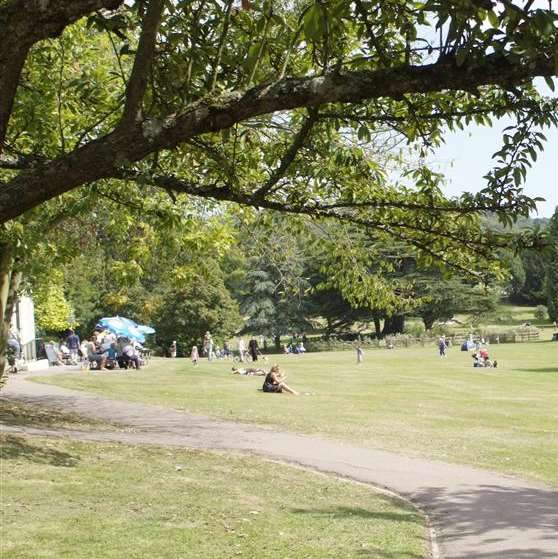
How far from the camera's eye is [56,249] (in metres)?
15.5

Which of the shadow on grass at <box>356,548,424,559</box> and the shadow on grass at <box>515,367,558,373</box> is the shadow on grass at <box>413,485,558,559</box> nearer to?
the shadow on grass at <box>356,548,424,559</box>

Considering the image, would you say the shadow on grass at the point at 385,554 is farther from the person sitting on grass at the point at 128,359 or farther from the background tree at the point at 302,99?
the person sitting on grass at the point at 128,359

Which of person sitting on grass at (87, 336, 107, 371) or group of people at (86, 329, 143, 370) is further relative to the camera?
group of people at (86, 329, 143, 370)

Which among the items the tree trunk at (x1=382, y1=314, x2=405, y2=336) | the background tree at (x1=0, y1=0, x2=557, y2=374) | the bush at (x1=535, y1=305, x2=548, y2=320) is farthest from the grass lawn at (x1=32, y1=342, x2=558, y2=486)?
the bush at (x1=535, y1=305, x2=548, y2=320)

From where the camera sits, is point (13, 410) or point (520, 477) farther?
point (13, 410)

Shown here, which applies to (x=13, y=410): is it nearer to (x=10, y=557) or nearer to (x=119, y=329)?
(x=10, y=557)

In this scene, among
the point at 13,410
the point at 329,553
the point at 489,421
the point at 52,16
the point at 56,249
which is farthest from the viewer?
the point at 489,421

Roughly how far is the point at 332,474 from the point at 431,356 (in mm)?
42691

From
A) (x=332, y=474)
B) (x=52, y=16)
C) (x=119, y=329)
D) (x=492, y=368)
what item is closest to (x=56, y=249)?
(x=332, y=474)

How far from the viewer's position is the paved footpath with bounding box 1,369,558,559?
8.43m

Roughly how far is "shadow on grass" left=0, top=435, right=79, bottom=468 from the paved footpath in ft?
5.29

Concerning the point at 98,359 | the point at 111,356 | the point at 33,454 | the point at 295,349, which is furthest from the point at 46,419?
the point at 295,349


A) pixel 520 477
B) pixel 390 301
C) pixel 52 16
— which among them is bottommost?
pixel 520 477

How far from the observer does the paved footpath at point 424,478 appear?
8.43 metres
